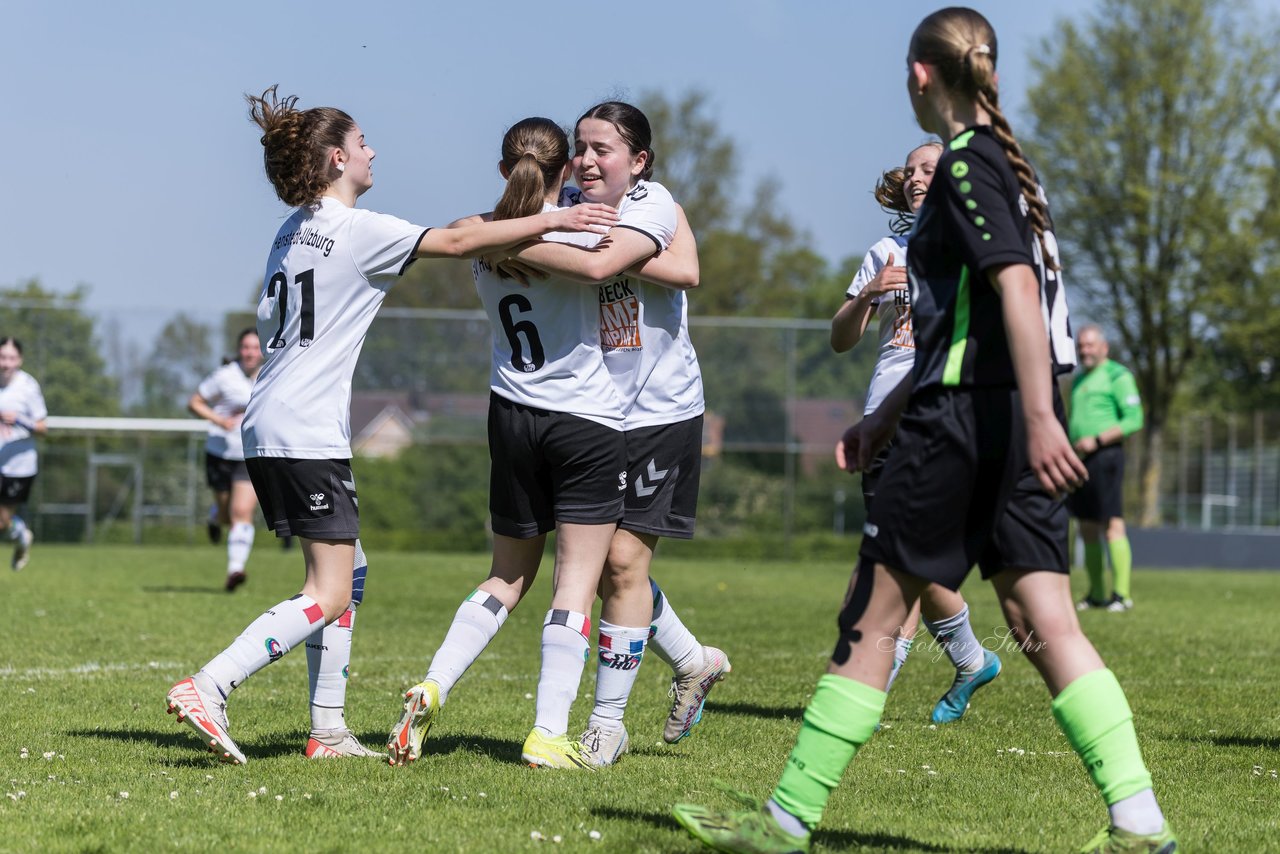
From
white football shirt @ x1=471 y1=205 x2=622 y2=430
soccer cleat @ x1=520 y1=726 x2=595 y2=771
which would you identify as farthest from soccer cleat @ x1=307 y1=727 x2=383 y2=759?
white football shirt @ x1=471 y1=205 x2=622 y2=430

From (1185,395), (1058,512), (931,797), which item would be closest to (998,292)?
(1058,512)

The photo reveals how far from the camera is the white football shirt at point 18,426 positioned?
1484 cm

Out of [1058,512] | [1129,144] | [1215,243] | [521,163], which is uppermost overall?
[1129,144]

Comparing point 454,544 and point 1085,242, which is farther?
point 1085,242

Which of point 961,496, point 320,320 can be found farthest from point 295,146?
point 961,496

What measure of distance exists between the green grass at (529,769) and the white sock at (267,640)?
0.32 meters

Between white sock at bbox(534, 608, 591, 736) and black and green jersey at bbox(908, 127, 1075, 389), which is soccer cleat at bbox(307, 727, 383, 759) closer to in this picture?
white sock at bbox(534, 608, 591, 736)

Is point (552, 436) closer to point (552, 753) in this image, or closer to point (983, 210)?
point (552, 753)

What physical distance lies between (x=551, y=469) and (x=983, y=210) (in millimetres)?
1925

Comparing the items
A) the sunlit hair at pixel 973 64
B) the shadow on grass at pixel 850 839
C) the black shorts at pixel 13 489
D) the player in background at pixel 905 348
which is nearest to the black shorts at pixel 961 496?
the sunlit hair at pixel 973 64

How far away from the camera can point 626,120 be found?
478 cm

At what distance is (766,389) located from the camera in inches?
967

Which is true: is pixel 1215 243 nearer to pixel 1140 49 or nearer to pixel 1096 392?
pixel 1140 49

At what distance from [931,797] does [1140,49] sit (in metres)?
37.7
